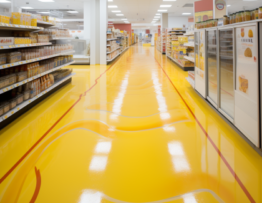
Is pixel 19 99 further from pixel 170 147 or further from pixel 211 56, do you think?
pixel 211 56

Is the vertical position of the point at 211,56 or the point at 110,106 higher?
the point at 211,56

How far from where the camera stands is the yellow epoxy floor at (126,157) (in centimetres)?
192

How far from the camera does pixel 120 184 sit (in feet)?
6.73

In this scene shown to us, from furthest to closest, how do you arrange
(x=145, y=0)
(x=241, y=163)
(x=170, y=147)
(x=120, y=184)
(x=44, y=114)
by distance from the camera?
(x=145, y=0), (x=44, y=114), (x=170, y=147), (x=241, y=163), (x=120, y=184)

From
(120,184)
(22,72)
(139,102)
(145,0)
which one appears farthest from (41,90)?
(145,0)

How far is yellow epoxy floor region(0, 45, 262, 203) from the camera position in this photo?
6.31 ft

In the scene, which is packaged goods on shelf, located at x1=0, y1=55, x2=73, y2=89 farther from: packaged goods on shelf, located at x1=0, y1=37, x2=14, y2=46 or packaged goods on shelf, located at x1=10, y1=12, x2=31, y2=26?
packaged goods on shelf, located at x1=10, y1=12, x2=31, y2=26

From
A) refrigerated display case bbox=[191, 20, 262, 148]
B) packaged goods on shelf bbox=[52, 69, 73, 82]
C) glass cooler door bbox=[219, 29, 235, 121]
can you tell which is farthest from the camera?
packaged goods on shelf bbox=[52, 69, 73, 82]

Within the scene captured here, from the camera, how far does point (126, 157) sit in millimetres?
2547

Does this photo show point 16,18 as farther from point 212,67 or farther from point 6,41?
point 212,67

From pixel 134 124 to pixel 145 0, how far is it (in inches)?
461

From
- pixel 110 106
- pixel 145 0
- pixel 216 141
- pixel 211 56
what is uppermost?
pixel 145 0

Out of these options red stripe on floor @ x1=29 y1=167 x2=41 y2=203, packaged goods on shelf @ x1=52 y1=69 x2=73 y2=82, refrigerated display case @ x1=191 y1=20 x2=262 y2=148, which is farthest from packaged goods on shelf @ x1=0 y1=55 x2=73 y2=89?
refrigerated display case @ x1=191 y1=20 x2=262 y2=148

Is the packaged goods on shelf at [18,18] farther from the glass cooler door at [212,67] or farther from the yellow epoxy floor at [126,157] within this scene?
the glass cooler door at [212,67]
